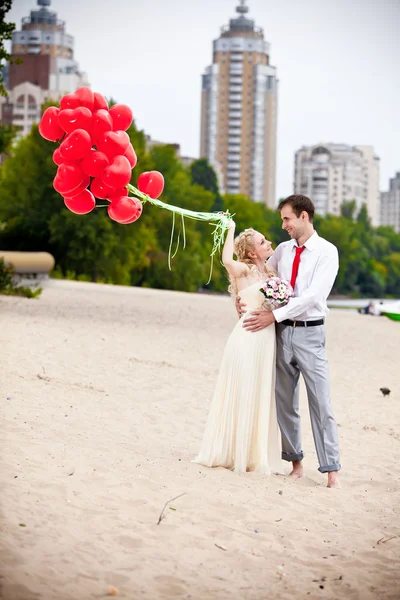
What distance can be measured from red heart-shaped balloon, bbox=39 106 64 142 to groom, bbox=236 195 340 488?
1.81m

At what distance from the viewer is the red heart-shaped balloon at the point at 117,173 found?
267 inches

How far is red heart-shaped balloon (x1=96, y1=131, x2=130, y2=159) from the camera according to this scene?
6.89m

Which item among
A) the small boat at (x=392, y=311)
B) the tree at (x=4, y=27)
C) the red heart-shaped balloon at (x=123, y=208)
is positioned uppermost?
the tree at (x=4, y=27)

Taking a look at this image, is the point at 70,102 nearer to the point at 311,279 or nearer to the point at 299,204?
the point at 299,204

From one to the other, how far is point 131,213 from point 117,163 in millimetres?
447

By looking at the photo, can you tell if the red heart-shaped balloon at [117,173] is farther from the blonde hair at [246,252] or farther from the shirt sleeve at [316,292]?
the shirt sleeve at [316,292]

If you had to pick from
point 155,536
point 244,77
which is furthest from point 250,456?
point 244,77

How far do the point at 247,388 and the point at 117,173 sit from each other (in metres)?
1.84

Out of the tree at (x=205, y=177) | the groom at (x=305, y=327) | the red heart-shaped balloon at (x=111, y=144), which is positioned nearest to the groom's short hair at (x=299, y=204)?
the groom at (x=305, y=327)

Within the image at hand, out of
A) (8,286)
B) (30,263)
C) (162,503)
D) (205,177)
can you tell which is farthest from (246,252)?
(205,177)

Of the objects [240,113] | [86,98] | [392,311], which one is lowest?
[392,311]

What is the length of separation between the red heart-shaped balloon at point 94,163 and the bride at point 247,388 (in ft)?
3.53

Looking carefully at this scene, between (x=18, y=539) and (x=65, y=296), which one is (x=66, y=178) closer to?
(x=18, y=539)

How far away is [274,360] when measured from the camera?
676cm
